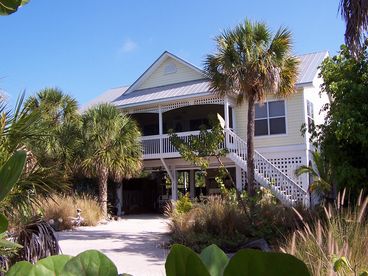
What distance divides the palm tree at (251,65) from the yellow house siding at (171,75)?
790cm

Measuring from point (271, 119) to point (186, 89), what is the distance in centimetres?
477

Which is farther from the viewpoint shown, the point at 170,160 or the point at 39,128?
the point at 170,160

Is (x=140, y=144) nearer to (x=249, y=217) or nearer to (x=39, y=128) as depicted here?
(x=249, y=217)

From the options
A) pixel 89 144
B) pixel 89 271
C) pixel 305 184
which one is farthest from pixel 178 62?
pixel 89 271

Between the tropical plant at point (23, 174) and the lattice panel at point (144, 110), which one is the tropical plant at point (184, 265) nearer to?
the tropical plant at point (23, 174)

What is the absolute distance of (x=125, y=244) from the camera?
43.4 feet

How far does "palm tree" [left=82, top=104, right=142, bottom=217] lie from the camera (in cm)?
2066

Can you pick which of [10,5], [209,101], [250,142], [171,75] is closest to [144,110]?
[171,75]

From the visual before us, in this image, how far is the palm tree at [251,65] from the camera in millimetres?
16078

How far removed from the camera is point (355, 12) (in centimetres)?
883

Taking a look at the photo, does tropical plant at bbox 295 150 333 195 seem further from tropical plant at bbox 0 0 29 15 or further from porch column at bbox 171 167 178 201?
tropical plant at bbox 0 0 29 15

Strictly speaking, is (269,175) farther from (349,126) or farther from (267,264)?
(267,264)

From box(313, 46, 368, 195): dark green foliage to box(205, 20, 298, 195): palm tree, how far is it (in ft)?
9.96

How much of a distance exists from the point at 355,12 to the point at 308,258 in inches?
220
